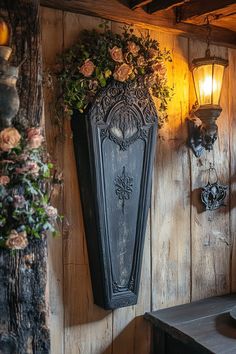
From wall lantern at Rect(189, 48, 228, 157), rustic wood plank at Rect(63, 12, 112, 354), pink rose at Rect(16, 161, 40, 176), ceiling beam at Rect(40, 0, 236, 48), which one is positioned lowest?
rustic wood plank at Rect(63, 12, 112, 354)

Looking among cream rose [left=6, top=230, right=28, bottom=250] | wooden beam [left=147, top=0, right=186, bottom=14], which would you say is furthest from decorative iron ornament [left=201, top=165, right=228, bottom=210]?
cream rose [left=6, top=230, right=28, bottom=250]

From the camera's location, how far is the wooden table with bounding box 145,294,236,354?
5.53 ft

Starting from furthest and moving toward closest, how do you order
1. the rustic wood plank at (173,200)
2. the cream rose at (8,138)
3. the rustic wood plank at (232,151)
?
the rustic wood plank at (232,151) < the rustic wood plank at (173,200) < the cream rose at (8,138)

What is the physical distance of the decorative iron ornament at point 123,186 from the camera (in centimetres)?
185

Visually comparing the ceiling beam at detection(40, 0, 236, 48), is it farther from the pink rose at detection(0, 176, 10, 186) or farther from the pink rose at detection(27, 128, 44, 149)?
the pink rose at detection(0, 176, 10, 186)

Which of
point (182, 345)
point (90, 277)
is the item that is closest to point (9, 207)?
point (90, 277)

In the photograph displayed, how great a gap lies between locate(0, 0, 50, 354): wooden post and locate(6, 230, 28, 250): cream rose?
0.06m

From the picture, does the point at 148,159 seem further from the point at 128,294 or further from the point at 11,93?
the point at 11,93

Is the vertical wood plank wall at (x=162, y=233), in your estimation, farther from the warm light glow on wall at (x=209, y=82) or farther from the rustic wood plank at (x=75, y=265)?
the warm light glow on wall at (x=209, y=82)

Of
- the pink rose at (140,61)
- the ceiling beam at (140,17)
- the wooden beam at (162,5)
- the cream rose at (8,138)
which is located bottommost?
the cream rose at (8,138)

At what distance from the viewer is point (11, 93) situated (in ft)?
4.55

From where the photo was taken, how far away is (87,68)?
1.70 metres

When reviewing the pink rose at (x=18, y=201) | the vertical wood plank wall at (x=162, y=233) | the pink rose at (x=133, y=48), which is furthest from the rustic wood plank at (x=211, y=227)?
the pink rose at (x=18, y=201)

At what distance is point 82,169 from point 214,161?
2.71 ft
